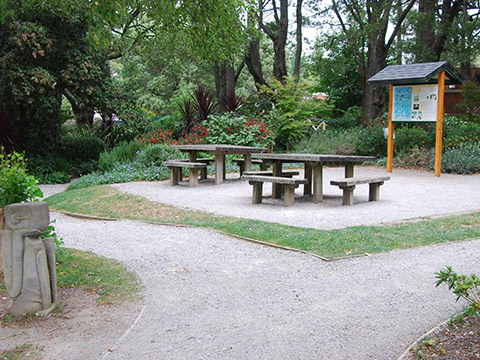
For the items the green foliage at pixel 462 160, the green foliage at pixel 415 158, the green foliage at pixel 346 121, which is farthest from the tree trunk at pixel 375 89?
the green foliage at pixel 462 160

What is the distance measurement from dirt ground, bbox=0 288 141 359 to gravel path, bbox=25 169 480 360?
0.08 m

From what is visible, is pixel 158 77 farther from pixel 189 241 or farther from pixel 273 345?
pixel 273 345

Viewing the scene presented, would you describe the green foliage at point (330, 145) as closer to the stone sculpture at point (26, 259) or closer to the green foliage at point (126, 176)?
the green foliage at point (126, 176)

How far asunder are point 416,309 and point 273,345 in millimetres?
1377

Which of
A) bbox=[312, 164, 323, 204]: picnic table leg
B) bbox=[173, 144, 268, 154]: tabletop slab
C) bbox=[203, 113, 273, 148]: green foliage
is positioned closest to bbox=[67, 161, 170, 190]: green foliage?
bbox=[173, 144, 268, 154]: tabletop slab

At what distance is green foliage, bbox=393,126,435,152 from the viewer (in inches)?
599

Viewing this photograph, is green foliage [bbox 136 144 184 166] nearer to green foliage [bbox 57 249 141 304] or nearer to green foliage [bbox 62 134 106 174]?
green foliage [bbox 62 134 106 174]

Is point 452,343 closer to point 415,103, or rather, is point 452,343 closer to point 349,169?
point 349,169

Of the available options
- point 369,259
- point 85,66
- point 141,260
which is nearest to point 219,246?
point 141,260

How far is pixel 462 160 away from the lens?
43.7ft

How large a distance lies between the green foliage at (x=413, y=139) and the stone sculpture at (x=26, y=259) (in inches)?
524

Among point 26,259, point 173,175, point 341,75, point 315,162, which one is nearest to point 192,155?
point 173,175

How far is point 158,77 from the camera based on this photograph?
42.6 meters

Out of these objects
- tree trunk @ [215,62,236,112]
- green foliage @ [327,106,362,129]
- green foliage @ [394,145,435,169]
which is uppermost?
tree trunk @ [215,62,236,112]
